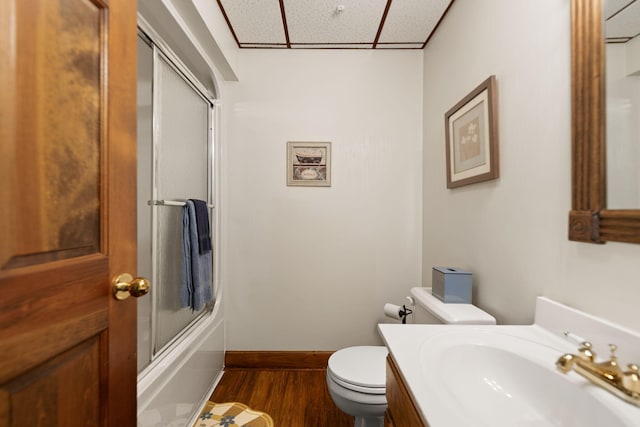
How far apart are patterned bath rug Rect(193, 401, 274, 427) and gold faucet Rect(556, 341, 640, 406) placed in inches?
56.9

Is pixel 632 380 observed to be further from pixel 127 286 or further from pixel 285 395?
pixel 285 395

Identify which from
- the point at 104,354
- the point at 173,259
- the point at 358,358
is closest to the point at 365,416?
the point at 358,358

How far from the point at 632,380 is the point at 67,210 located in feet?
3.83

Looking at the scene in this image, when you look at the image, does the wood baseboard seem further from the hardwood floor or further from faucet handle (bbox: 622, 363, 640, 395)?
faucet handle (bbox: 622, 363, 640, 395)

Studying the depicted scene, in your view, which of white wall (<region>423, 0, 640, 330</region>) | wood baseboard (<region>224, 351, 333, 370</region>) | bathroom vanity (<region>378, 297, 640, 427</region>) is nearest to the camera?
bathroom vanity (<region>378, 297, 640, 427</region>)

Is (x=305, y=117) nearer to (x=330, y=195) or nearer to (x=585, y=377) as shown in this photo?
(x=330, y=195)

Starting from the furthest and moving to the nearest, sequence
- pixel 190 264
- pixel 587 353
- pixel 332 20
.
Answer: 1. pixel 332 20
2. pixel 190 264
3. pixel 587 353

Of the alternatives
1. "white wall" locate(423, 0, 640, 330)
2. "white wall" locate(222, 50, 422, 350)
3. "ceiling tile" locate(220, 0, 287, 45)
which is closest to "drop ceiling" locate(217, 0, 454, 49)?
"ceiling tile" locate(220, 0, 287, 45)

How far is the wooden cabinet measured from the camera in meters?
0.57

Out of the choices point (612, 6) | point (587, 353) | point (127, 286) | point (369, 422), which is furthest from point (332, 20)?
point (369, 422)

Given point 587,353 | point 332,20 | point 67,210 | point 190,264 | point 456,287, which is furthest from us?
point 332,20

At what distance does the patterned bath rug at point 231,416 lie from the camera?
1.45m

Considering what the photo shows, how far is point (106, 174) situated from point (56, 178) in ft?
0.39

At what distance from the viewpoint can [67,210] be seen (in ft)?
1.72
